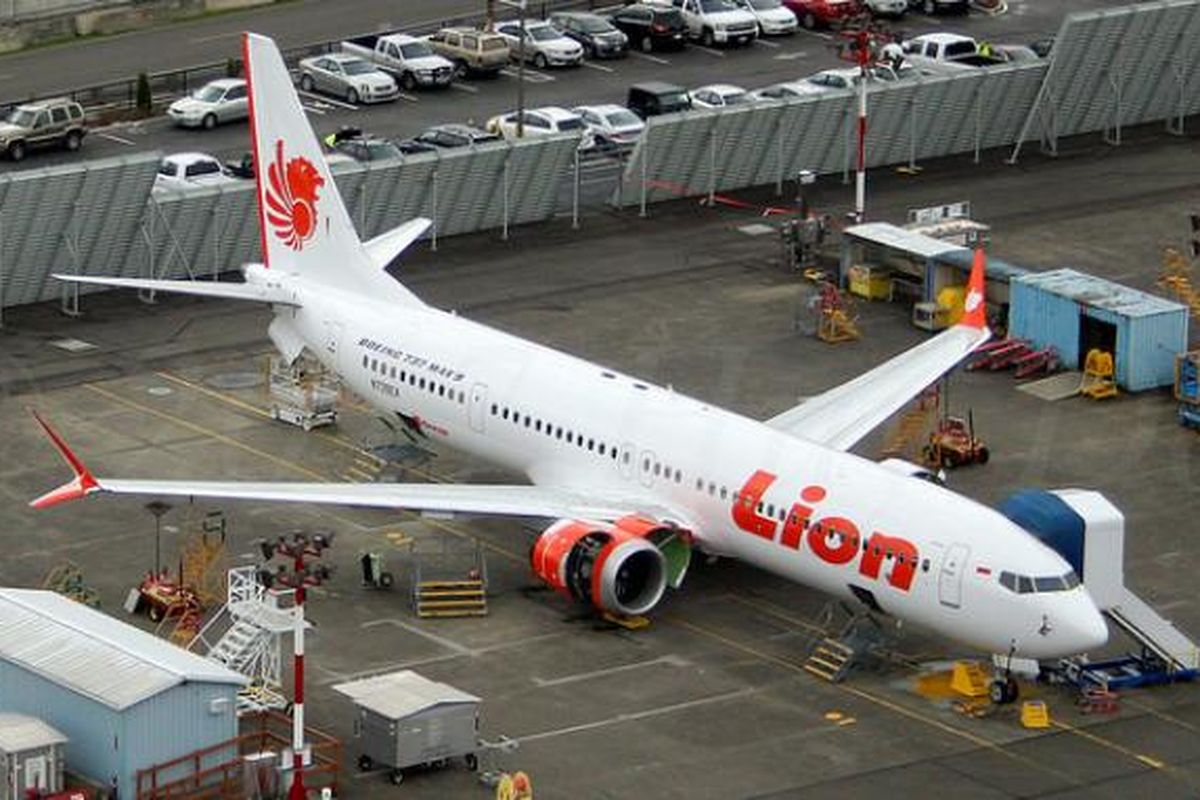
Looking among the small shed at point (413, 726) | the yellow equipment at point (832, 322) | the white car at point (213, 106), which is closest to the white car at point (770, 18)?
the white car at point (213, 106)

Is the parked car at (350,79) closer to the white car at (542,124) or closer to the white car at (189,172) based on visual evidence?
the white car at (542,124)

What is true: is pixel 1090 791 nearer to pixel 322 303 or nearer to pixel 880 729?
pixel 880 729

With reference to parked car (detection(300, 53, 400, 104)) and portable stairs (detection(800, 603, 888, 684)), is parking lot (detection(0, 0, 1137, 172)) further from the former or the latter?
portable stairs (detection(800, 603, 888, 684))

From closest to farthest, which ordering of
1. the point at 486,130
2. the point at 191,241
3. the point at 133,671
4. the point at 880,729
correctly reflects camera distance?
the point at 133,671 → the point at 880,729 → the point at 191,241 → the point at 486,130

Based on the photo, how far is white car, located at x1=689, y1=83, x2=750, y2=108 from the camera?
139750mm

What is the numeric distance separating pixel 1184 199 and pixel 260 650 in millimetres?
60293

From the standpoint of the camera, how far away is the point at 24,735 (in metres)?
75.4

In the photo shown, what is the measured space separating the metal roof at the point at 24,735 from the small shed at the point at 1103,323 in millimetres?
44540

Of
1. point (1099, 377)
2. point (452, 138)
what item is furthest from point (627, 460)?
point (452, 138)

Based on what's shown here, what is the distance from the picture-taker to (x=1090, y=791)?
7875 centimetres

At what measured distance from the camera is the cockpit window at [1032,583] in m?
82.2

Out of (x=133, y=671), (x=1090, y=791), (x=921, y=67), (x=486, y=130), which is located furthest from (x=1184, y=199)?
(x=133, y=671)

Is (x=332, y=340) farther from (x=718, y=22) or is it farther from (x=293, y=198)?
(x=718, y=22)

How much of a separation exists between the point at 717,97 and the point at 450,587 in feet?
178
